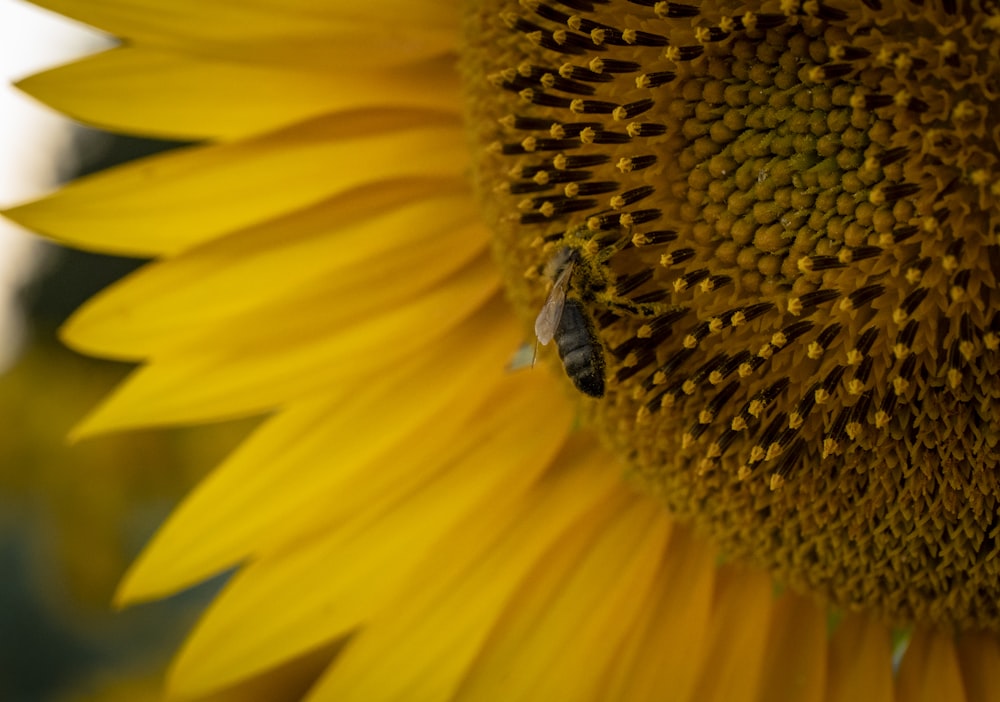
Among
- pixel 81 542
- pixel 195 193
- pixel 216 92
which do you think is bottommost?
pixel 81 542

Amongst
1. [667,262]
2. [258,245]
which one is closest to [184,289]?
[258,245]

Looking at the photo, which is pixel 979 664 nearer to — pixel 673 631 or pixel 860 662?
pixel 860 662

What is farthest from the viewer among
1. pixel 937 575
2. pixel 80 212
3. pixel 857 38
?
pixel 80 212

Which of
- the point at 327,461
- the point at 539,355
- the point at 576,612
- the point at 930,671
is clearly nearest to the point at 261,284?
the point at 327,461

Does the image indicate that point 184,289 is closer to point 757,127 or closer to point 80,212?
point 80,212

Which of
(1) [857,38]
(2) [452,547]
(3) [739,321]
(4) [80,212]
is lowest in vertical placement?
(2) [452,547]

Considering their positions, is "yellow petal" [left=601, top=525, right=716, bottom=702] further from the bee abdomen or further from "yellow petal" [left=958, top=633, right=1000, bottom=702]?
the bee abdomen

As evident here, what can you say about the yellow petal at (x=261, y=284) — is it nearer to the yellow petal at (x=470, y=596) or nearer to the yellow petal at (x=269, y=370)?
the yellow petal at (x=269, y=370)
